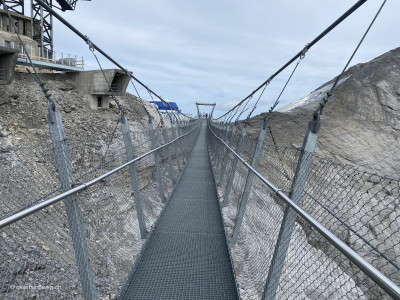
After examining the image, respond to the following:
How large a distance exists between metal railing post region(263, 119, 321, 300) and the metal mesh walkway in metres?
0.59

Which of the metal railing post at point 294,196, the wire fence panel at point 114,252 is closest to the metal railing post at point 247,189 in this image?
the wire fence panel at point 114,252

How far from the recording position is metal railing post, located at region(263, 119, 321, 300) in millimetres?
1868

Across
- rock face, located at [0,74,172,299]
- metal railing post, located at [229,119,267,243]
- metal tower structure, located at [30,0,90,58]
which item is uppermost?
metal tower structure, located at [30,0,90,58]

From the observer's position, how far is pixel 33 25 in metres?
21.9

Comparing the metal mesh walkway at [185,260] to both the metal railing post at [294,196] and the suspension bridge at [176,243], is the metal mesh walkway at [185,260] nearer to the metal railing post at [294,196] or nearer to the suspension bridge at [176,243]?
the suspension bridge at [176,243]

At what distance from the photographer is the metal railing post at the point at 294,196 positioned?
73.5 inches

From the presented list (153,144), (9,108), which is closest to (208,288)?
(153,144)

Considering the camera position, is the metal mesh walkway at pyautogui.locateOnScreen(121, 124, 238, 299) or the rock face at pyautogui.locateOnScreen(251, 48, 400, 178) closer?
the metal mesh walkway at pyautogui.locateOnScreen(121, 124, 238, 299)

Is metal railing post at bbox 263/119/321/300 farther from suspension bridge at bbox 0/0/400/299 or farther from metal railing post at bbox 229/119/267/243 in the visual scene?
metal railing post at bbox 229/119/267/243

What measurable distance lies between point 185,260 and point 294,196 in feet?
5.19

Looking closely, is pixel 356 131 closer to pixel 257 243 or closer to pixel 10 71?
pixel 257 243

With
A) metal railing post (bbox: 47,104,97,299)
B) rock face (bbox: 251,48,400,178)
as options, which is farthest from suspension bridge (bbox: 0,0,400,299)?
rock face (bbox: 251,48,400,178)

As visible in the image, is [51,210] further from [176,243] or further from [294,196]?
[294,196]

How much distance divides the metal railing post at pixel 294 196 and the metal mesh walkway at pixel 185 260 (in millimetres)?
593
